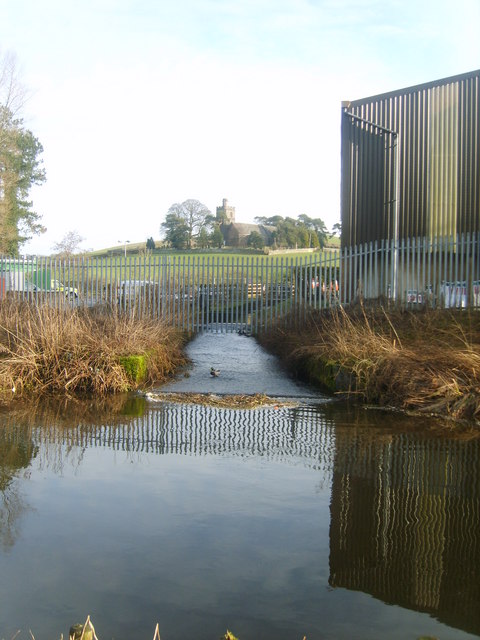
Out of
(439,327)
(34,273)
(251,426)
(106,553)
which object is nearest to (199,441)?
(251,426)

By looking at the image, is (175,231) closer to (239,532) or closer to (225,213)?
(225,213)

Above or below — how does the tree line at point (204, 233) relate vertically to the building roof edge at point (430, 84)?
below

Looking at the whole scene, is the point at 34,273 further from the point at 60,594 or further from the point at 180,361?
the point at 60,594

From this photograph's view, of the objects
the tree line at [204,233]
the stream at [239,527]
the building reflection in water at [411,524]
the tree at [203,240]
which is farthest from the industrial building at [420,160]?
the tree at [203,240]

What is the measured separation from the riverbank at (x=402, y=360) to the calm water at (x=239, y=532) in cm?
96

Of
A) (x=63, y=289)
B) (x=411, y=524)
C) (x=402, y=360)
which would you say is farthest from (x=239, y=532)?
(x=63, y=289)

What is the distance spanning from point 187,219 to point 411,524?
38.7m

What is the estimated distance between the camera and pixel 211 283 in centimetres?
1739

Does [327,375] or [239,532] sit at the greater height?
[327,375]

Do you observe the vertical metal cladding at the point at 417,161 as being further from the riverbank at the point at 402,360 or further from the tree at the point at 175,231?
the tree at the point at 175,231

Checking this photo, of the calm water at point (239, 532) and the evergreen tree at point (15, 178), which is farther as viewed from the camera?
the evergreen tree at point (15, 178)

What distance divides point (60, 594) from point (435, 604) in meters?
1.91

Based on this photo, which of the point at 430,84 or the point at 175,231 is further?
the point at 175,231

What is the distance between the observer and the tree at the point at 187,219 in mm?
40906
